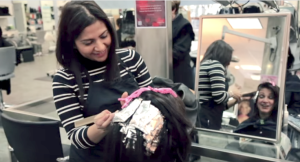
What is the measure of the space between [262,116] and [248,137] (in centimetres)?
13

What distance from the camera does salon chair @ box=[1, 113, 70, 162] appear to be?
120 cm

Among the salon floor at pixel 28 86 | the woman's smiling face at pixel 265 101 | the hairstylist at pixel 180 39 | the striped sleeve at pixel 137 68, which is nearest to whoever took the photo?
the striped sleeve at pixel 137 68

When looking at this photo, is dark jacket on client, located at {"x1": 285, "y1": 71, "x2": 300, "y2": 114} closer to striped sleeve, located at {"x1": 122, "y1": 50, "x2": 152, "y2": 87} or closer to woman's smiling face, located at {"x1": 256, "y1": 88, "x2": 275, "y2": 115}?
woman's smiling face, located at {"x1": 256, "y1": 88, "x2": 275, "y2": 115}

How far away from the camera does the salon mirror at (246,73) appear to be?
1278mm

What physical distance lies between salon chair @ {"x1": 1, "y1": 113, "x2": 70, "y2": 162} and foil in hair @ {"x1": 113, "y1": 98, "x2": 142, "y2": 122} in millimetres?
570

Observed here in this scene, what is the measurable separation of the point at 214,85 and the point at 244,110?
0.65ft

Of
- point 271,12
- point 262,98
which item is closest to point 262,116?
point 262,98

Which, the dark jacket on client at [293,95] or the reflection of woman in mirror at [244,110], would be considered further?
the dark jacket on client at [293,95]

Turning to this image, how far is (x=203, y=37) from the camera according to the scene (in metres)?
1.52

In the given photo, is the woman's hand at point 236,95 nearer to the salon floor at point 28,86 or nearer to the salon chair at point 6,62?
the salon floor at point 28,86

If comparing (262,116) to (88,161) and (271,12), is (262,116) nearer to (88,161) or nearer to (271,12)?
(271,12)

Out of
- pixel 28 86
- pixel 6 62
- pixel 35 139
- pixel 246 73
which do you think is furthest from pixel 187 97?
pixel 28 86

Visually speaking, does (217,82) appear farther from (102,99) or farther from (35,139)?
(35,139)

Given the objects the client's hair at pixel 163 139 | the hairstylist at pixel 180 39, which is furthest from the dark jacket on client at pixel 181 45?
the client's hair at pixel 163 139
